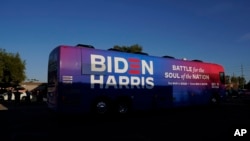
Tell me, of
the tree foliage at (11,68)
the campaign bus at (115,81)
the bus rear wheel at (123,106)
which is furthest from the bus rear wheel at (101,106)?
the tree foliage at (11,68)

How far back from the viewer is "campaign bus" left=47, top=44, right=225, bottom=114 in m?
14.3

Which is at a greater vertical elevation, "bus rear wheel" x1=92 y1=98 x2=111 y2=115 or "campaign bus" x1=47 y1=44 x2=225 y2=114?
"campaign bus" x1=47 y1=44 x2=225 y2=114

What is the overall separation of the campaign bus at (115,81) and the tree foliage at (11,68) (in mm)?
41763

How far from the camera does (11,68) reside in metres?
55.3

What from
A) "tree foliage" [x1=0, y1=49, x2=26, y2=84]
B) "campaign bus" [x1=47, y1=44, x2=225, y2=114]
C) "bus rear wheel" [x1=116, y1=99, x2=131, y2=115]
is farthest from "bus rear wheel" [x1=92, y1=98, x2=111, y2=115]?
"tree foliage" [x1=0, y1=49, x2=26, y2=84]

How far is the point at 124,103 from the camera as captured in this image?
1652 centimetres

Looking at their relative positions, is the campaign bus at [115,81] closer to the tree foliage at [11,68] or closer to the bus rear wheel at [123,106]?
the bus rear wheel at [123,106]

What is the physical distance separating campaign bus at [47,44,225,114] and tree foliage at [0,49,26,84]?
137ft

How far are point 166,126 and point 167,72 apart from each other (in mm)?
6582

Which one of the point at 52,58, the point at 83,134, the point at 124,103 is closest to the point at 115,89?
the point at 124,103

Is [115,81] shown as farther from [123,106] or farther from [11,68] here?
[11,68]

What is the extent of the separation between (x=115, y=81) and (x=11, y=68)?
43950mm

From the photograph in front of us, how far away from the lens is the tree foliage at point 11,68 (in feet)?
181

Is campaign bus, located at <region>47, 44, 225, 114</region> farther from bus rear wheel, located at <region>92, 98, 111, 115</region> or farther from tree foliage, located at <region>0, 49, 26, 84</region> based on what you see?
tree foliage, located at <region>0, 49, 26, 84</region>
